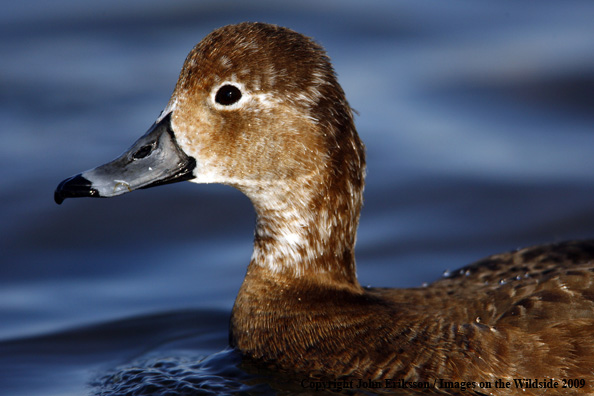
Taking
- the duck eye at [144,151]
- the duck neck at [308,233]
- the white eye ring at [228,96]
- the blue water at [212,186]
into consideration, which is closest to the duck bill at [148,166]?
the duck eye at [144,151]

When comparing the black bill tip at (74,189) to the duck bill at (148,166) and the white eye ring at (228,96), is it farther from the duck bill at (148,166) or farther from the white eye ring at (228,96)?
the white eye ring at (228,96)

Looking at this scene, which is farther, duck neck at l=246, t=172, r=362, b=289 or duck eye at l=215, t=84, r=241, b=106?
duck neck at l=246, t=172, r=362, b=289

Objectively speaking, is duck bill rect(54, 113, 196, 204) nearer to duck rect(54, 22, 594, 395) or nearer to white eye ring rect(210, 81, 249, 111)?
duck rect(54, 22, 594, 395)

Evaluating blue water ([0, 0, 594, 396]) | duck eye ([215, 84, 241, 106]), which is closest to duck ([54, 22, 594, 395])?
duck eye ([215, 84, 241, 106])

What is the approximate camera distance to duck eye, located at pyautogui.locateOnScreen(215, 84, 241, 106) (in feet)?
19.0

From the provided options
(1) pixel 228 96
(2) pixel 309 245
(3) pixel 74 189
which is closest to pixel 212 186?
(2) pixel 309 245

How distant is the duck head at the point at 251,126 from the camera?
5.76 metres

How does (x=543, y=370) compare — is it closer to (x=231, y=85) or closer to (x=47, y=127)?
(x=231, y=85)

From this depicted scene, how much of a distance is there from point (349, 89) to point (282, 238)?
12.9ft

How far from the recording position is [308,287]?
6.03m

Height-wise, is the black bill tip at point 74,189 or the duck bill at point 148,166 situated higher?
the duck bill at point 148,166

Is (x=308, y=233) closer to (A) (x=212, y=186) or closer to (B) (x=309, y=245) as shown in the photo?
(B) (x=309, y=245)

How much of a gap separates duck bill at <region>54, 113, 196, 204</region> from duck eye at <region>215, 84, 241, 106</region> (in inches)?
12.9

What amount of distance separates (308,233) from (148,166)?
3.38ft
